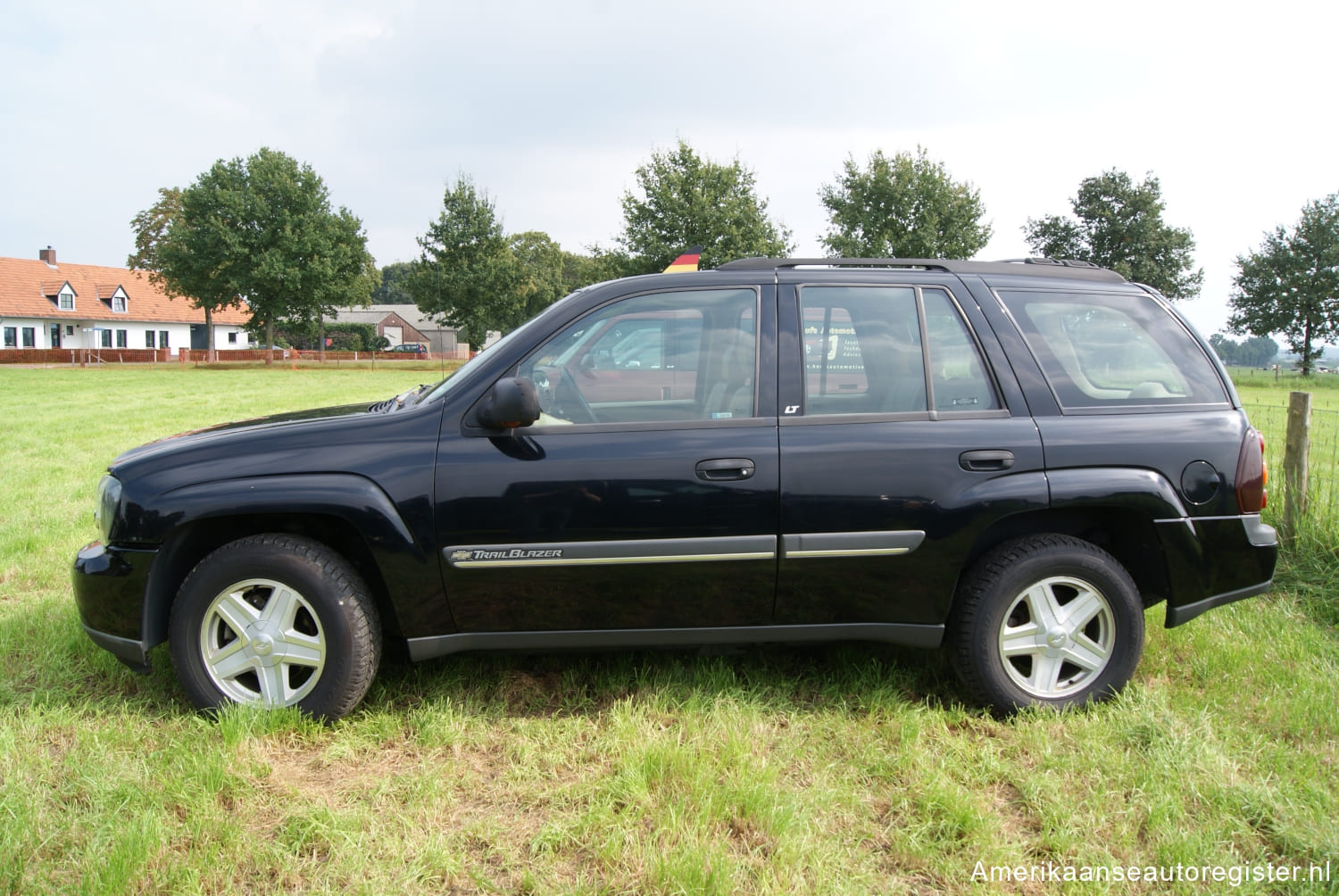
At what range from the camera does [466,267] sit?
127 ft

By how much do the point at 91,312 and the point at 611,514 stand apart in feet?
223

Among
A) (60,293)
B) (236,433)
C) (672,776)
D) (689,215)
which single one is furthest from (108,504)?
(60,293)

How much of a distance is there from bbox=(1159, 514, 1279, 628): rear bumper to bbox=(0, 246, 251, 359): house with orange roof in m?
57.0

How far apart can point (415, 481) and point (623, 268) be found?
29.8 m

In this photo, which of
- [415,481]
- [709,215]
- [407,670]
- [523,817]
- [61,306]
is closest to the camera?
[523,817]

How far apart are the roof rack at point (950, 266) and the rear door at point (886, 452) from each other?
0.10 meters

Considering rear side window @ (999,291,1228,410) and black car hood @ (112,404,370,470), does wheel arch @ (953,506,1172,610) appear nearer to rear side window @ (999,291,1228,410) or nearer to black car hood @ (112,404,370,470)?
rear side window @ (999,291,1228,410)

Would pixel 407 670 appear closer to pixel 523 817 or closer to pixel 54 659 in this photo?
pixel 523 817

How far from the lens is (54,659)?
146 inches

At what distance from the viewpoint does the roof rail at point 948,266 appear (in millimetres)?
3363

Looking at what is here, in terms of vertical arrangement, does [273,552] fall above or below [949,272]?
below

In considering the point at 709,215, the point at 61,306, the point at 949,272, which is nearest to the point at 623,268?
the point at 709,215

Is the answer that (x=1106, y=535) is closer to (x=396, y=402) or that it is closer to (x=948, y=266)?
(x=948, y=266)

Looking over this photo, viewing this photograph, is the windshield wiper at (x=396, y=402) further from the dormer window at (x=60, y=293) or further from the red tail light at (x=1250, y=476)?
the dormer window at (x=60, y=293)
